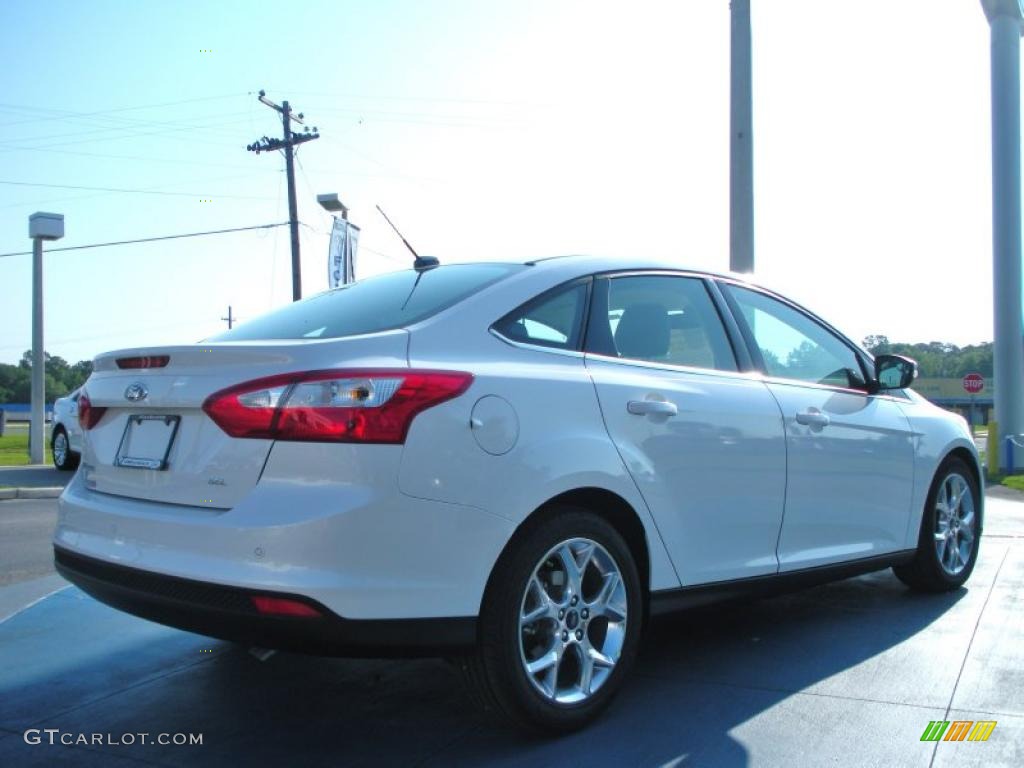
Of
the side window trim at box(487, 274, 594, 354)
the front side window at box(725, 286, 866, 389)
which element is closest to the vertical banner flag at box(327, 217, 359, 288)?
the front side window at box(725, 286, 866, 389)

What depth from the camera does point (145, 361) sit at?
324 cm

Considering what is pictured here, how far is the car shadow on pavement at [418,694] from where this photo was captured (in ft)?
9.97

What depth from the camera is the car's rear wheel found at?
1537 centimetres

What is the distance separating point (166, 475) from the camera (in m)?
3.02

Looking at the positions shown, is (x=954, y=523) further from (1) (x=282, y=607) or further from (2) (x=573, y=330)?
(1) (x=282, y=607)

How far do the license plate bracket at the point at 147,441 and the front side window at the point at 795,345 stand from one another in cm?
251

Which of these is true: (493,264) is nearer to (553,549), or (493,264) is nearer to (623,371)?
(623,371)

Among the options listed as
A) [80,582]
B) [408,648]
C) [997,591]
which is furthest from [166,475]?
[997,591]

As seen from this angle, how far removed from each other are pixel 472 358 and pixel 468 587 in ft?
2.37

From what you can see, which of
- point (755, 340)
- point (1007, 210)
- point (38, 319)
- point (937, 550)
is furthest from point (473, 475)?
point (38, 319)

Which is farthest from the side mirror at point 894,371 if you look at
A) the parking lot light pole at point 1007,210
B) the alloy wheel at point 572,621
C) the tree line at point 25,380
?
the tree line at point 25,380

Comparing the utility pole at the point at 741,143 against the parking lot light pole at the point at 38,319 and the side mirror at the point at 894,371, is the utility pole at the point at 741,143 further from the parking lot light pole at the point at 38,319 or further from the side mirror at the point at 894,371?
the parking lot light pole at the point at 38,319

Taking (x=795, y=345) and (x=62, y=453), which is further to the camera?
(x=62, y=453)

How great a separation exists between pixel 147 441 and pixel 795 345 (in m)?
2.99
